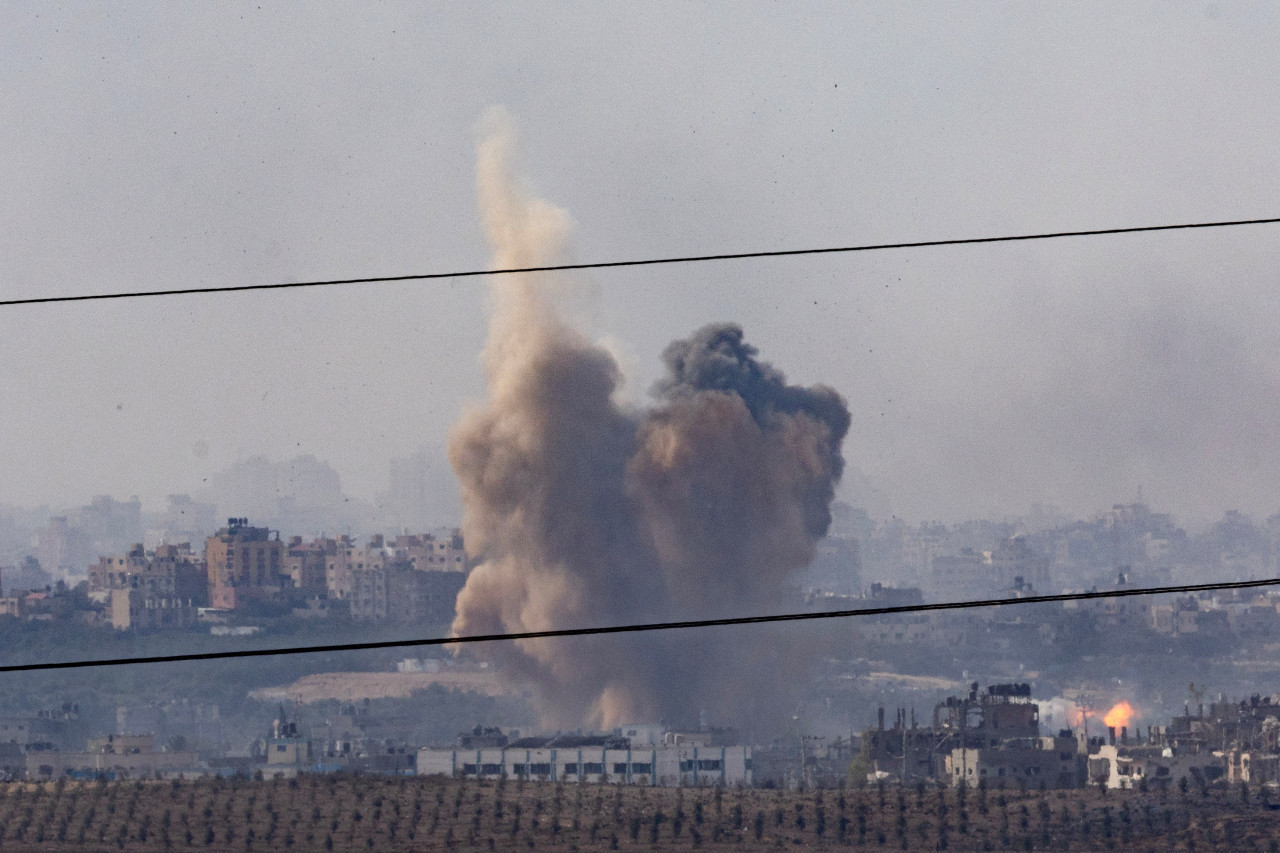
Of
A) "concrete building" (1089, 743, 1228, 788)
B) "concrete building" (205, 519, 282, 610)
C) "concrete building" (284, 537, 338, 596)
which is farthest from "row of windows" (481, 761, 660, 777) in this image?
"concrete building" (1089, 743, 1228, 788)

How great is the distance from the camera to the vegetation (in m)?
50.2

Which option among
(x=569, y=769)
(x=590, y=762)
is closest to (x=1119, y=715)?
(x=590, y=762)

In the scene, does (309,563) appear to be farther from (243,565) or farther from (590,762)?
(590,762)

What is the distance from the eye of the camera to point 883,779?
58.6 m

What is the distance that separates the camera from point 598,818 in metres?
52.9

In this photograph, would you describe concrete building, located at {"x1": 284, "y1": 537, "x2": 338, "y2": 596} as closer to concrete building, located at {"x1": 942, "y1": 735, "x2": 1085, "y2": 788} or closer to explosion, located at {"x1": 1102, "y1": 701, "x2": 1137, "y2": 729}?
concrete building, located at {"x1": 942, "y1": 735, "x2": 1085, "y2": 788}

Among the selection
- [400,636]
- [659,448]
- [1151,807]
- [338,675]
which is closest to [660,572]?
[659,448]

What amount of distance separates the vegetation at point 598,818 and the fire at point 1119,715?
354 inches

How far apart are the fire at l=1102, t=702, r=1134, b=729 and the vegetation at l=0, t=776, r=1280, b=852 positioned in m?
9.00

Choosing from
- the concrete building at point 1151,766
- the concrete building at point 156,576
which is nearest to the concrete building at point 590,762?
the concrete building at point 1151,766

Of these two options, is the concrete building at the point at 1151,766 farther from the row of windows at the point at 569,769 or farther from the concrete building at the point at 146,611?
the concrete building at the point at 146,611

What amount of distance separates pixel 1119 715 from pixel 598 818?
2605 centimetres

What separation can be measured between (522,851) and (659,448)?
816 inches

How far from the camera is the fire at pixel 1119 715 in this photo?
62.6 m
